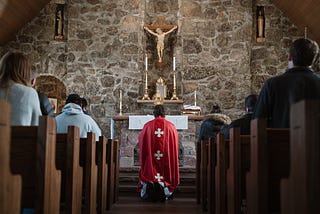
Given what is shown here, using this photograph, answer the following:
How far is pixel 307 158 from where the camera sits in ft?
5.23

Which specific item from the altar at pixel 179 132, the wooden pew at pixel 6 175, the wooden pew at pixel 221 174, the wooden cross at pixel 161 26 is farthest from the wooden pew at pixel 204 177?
the wooden cross at pixel 161 26

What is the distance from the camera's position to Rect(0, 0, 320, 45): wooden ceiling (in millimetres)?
9250

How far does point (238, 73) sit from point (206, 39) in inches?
38.1

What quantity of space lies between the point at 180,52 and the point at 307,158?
8697 mm

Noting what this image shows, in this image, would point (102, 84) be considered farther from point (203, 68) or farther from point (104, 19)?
point (203, 68)

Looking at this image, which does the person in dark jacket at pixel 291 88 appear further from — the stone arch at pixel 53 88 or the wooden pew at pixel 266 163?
the stone arch at pixel 53 88

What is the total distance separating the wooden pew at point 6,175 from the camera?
5.64 feet

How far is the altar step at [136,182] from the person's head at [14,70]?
14.2 ft

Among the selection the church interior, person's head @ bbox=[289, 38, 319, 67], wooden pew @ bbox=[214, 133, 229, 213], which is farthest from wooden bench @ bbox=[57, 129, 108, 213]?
the church interior

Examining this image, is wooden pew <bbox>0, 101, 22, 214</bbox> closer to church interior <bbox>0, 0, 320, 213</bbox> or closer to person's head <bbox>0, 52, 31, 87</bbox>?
person's head <bbox>0, 52, 31, 87</bbox>

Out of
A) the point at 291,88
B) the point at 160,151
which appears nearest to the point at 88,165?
the point at 291,88

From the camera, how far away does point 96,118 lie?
33.1ft

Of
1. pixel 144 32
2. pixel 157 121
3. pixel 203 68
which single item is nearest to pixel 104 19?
pixel 144 32

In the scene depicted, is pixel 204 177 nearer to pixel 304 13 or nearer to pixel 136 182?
pixel 136 182
